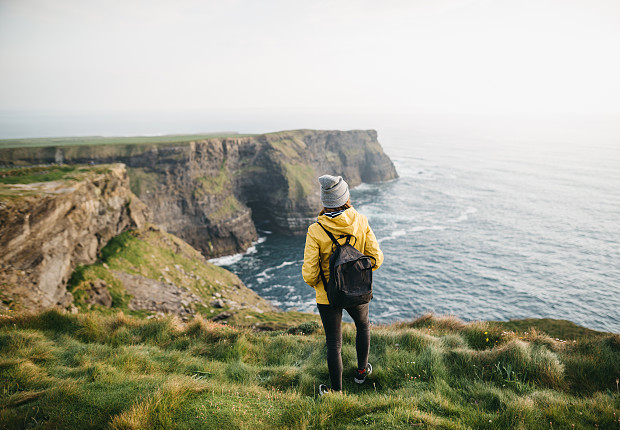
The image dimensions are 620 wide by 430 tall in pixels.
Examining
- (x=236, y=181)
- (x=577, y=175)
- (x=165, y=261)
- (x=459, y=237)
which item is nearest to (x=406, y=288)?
(x=459, y=237)

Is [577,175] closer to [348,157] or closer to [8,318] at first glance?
[348,157]

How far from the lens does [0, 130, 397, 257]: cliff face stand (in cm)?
4825

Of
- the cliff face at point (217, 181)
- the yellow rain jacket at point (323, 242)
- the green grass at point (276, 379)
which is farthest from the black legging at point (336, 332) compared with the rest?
the cliff face at point (217, 181)

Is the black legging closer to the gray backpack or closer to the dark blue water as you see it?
the gray backpack

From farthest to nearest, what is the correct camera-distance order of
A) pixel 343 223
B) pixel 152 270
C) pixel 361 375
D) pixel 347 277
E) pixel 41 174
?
1. pixel 152 270
2. pixel 41 174
3. pixel 361 375
4. pixel 343 223
5. pixel 347 277

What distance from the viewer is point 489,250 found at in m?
43.7

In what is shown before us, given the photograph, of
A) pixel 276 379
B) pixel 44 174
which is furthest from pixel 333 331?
pixel 44 174

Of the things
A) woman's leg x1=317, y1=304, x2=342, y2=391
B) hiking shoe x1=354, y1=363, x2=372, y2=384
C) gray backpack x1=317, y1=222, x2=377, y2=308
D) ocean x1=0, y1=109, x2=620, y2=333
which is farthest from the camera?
ocean x1=0, y1=109, x2=620, y2=333

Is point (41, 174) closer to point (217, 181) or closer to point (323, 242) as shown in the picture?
point (323, 242)

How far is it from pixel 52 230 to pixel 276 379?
18.8 m

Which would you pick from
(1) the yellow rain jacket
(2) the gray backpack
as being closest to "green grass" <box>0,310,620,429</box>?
(2) the gray backpack

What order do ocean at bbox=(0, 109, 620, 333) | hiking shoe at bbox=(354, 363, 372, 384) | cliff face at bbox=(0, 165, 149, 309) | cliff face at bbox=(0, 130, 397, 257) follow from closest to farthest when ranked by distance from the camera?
hiking shoe at bbox=(354, 363, 372, 384), cliff face at bbox=(0, 165, 149, 309), ocean at bbox=(0, 109, 620, 333), cliff face at bbox=(0, 130, 397, 257)

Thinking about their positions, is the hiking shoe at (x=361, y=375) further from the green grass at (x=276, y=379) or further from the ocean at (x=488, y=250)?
the ocean at (x=488, y=250)

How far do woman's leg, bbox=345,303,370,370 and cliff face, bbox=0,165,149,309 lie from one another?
50.5 feet
